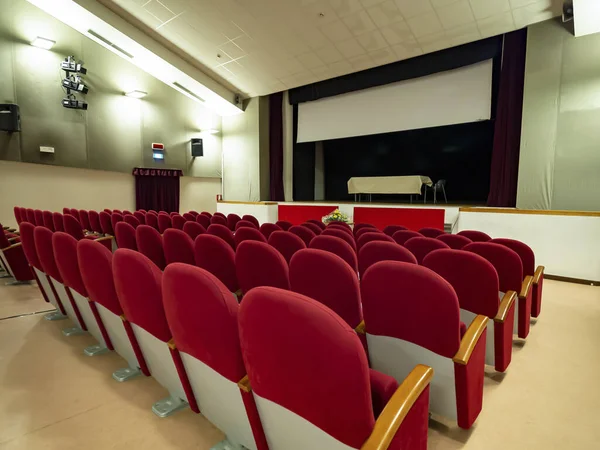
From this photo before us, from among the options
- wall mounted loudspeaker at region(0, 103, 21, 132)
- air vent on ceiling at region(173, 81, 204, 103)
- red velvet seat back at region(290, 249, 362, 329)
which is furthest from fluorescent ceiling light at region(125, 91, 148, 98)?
red velvet seat back at region(290, 249, 362, 329)

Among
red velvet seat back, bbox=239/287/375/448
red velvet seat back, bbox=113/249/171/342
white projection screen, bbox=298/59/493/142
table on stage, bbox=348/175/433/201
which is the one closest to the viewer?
red velvet seat back, bbox=239/287/375/448

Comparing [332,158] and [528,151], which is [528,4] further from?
[332,158]

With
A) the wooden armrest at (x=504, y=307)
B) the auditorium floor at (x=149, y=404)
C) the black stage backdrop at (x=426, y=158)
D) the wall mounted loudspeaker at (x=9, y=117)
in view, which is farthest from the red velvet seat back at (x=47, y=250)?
the black stage backdrop at (x=426, y=158)

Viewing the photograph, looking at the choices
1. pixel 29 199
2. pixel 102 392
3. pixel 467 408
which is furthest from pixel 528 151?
pixel 29 199

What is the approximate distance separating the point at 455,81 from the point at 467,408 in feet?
22.2

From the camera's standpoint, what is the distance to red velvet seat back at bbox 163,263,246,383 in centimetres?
103

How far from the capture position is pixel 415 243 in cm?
238

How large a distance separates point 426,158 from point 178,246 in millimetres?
9184

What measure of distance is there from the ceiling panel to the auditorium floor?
5.23 metres

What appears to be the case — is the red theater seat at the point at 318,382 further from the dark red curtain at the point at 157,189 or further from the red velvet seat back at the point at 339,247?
the dark red curtain at the point at 157,189

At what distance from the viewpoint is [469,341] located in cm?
129

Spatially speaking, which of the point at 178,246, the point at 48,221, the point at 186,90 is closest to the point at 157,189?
the point at 186,90

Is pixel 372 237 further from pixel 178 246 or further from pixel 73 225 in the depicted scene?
pixel 73 225

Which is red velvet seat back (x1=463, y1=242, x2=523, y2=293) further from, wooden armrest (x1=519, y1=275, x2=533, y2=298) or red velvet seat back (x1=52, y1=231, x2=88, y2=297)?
red velvet seat back (x1=52, y1=231, x2=88, y2=297)
